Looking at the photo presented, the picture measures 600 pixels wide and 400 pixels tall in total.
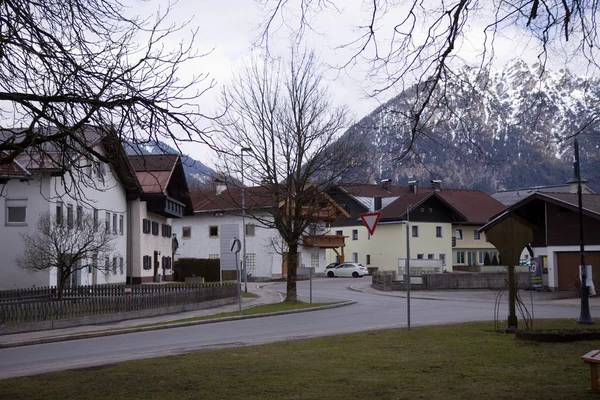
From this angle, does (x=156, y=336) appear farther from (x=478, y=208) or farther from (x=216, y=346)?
(x=478, y=208)

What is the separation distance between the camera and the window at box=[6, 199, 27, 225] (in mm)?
38781

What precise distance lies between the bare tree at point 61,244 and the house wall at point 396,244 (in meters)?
45.0

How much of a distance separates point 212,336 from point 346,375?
1001cm

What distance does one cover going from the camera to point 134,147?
9.67 metres

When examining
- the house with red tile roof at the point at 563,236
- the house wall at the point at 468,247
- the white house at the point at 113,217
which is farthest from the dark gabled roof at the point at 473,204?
the white house at the point at 113,217

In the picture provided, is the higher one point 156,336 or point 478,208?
point 478,208

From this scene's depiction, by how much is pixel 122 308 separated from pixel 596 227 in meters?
28.7

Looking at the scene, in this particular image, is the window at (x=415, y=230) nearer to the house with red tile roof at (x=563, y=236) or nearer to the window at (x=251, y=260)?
the window at (x=251, y=260)

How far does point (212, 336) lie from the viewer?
20.5 metres

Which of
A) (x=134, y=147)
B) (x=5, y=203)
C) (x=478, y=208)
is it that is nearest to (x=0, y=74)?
(x=134, y=147)

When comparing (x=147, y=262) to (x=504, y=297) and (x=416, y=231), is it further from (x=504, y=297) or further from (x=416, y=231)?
(x=416, y=231)

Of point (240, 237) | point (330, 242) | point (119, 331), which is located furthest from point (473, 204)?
point (119, 331)

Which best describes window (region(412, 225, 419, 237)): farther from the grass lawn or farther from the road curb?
the grass lawn

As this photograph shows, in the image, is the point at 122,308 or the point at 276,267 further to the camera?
the point at 276,267
